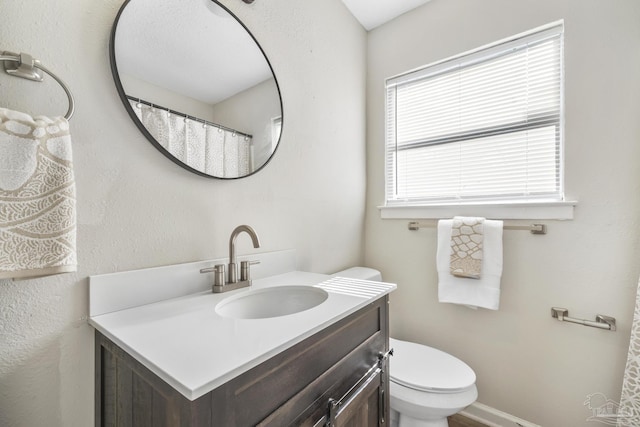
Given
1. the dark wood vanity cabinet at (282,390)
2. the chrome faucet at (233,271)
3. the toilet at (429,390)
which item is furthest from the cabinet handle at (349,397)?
the chrome faucet at (233,271)

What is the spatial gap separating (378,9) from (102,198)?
1889mm

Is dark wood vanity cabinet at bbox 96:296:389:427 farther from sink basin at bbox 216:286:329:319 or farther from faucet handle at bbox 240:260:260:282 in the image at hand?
faucet handle at bbox 240:260:260:282

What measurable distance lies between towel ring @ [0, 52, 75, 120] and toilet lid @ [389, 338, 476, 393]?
58.4 inches

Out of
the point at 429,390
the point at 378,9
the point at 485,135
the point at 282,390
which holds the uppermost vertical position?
the point at 378,9

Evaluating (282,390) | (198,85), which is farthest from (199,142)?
(282,390)

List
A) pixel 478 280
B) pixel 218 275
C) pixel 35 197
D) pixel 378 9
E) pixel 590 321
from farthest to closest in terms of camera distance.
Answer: pixel 378 9
pixel 478 280
pixel 590 321
pixel 218 275
pixel 35 197

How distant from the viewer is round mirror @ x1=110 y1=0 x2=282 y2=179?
791 mm

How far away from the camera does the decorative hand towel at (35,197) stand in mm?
512

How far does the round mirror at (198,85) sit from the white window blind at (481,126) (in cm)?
99

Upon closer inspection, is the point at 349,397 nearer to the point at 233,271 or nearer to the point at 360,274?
the point at 233,271

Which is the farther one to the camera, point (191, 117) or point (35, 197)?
point (191, 117)

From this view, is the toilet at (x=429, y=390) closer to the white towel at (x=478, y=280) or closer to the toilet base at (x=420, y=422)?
the toilet base at (x=420, y=422)

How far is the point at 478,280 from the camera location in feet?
4.69

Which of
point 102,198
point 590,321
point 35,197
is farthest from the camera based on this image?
point 590,321
